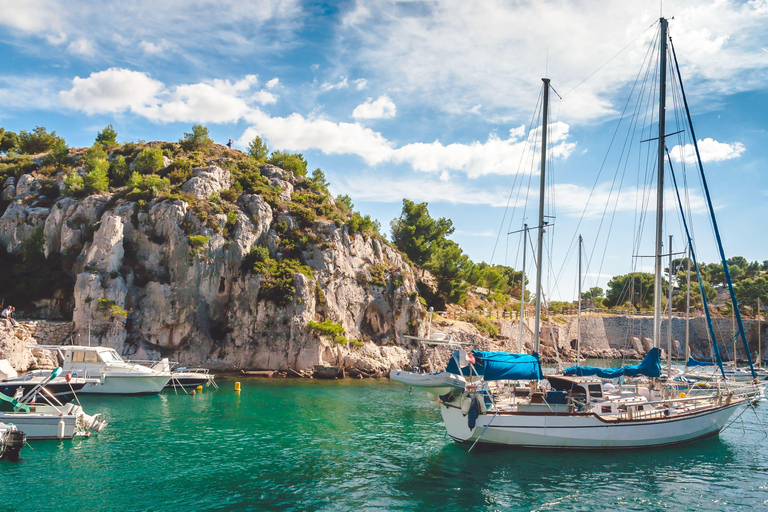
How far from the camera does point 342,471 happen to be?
19031mm

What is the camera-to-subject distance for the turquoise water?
52.0 ft

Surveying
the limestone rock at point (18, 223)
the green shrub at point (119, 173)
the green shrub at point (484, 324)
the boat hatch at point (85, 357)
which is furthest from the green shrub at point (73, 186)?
the green shrub at point (484, 324)

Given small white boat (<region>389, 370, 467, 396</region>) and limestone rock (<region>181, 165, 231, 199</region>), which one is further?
limestone rock (<region>181, 165, 231, 199</region>)

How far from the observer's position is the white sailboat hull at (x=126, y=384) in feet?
117

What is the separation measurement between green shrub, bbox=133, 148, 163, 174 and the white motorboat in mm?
28890

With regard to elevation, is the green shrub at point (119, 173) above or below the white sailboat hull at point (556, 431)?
above

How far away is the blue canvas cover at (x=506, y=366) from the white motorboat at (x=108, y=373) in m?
26.9

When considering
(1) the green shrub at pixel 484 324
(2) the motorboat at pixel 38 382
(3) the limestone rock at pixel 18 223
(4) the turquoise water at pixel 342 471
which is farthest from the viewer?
(1) the green shrub at pixel 484 324

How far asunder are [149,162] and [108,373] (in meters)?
31.8

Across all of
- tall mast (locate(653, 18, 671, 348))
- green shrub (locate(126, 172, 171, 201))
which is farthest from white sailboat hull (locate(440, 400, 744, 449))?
green shrub (locate(126, 172, 171, 201))

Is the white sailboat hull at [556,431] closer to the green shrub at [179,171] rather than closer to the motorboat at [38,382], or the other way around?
the motorboat at [38,382]

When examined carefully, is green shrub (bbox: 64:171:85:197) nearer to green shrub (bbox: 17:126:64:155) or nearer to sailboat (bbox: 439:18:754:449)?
green shrub (bbox: 17:126:64:155)

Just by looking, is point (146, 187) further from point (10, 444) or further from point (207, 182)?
point (10, 444)

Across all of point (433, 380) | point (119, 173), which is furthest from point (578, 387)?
point (119, 173)
